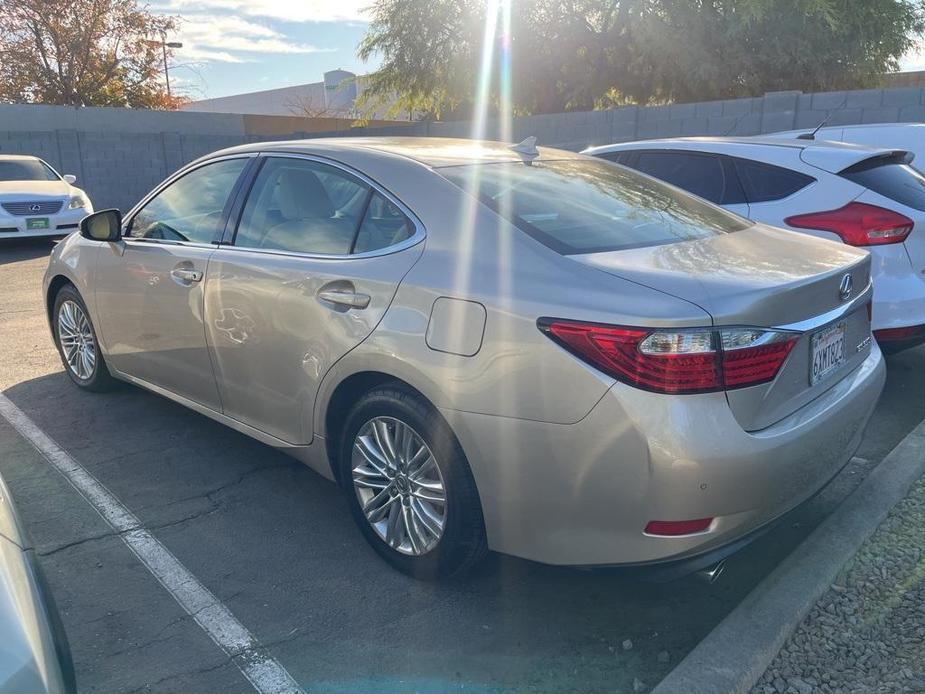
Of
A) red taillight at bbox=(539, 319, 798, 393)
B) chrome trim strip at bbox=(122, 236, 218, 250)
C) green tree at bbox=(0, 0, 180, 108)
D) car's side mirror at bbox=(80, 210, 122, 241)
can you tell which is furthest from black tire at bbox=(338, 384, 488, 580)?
green tree at bbox=(0, 0, 180, 108)

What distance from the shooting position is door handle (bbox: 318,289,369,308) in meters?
3.04

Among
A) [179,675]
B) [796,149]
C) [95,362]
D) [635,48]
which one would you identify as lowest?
[179,675]

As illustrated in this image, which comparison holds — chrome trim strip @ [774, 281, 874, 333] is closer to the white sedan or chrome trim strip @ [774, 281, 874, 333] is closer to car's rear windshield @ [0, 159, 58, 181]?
the white sedan

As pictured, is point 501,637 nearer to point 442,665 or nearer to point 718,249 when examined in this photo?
point 442,665

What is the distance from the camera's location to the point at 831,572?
9.49ft

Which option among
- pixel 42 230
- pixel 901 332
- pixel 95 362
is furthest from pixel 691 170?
pixel 42 230

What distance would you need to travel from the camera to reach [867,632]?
105 inches

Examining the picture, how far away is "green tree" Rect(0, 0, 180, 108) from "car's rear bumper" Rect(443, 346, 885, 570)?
28275mm

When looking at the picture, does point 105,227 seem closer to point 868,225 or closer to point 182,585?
point 182,585

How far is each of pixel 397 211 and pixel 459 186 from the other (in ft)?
0.87

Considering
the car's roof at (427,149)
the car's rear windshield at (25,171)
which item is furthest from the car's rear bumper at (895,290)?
the car's rear windshield at (25,171)

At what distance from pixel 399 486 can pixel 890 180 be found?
3.59m

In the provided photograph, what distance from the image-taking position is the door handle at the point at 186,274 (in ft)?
12.6

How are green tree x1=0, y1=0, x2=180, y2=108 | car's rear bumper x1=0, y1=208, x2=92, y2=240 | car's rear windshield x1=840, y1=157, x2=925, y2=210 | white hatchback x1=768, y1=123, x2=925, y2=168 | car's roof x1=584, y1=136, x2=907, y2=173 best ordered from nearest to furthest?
car's rear windshield x1=840, y1=157, x2=925, y2=210 → car's roof x1=584, y1=136, x2=907, y2=173 → white hatchback x1=768, y1=123, x2=925, y2=168 → car's rear bumper x1=0, y1=208, x2=92, y2=240 → green tree x1=0, y1=0, x2=180, y2=108
